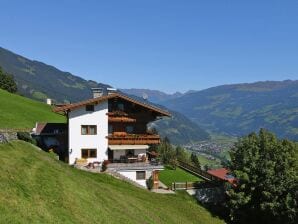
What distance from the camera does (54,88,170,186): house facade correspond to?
56.7m

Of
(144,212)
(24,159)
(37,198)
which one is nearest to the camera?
(37,198)

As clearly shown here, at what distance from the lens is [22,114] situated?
86.3 metres

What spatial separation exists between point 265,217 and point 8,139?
1119 inches

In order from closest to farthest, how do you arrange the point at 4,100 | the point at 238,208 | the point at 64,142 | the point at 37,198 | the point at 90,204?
the point at 37,198, the point at 90,204, the point at 238,208, the point at 64,142, the point at 4,100

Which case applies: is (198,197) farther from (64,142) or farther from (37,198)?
(37,198)

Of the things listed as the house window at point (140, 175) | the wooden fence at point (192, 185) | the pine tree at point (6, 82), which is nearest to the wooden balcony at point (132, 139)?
the house window at point (140, 175)

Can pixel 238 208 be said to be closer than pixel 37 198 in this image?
No

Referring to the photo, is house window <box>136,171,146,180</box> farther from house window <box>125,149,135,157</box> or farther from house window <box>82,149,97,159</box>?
house window <box>82,149,97,159</box>

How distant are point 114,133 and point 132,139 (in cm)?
239

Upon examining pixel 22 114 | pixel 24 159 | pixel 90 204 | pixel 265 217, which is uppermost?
pixel 22 114

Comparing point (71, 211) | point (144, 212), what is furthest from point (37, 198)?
point (144, 212)

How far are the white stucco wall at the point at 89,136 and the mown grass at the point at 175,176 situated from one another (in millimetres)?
9712

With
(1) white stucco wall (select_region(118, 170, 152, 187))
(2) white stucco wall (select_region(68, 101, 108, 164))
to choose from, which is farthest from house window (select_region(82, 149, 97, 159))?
(1) white stucco wall (select_region(118, 170, 152, 187))

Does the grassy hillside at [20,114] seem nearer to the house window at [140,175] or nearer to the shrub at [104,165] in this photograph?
the shrub at [104,165]
